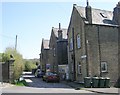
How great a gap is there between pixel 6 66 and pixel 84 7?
12080mm

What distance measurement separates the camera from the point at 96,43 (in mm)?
29938

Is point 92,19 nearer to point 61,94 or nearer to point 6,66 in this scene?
point 6,66

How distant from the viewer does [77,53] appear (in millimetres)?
33062

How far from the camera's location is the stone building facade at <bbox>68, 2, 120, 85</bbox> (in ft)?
97.1

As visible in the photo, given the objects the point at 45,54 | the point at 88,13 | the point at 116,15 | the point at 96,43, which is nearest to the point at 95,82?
the point at 96,43

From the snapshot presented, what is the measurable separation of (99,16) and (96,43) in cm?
413

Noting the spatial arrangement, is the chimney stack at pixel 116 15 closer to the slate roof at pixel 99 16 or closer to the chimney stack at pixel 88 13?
the slate roof at pixel 99 16

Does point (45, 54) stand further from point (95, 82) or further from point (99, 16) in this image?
point (95, 82)

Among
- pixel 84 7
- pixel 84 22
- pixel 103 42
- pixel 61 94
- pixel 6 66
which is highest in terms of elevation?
pixel 84 7

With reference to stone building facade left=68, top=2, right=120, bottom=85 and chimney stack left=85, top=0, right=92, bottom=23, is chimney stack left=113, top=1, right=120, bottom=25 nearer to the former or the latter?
stone building facade left=68, top=2, right=120, bottom=85

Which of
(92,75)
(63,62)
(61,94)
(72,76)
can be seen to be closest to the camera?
(61,94)

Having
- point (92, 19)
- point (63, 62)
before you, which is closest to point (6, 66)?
point (92, 19)

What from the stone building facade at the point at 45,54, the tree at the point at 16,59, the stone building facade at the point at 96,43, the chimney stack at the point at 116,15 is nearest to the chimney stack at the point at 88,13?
the stone building facade at the point at 96,43

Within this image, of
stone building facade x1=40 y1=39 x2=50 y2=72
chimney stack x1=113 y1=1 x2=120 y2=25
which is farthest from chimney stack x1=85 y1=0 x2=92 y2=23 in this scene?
stone building facade x1=40 y1=39 x2=50 y2=72
